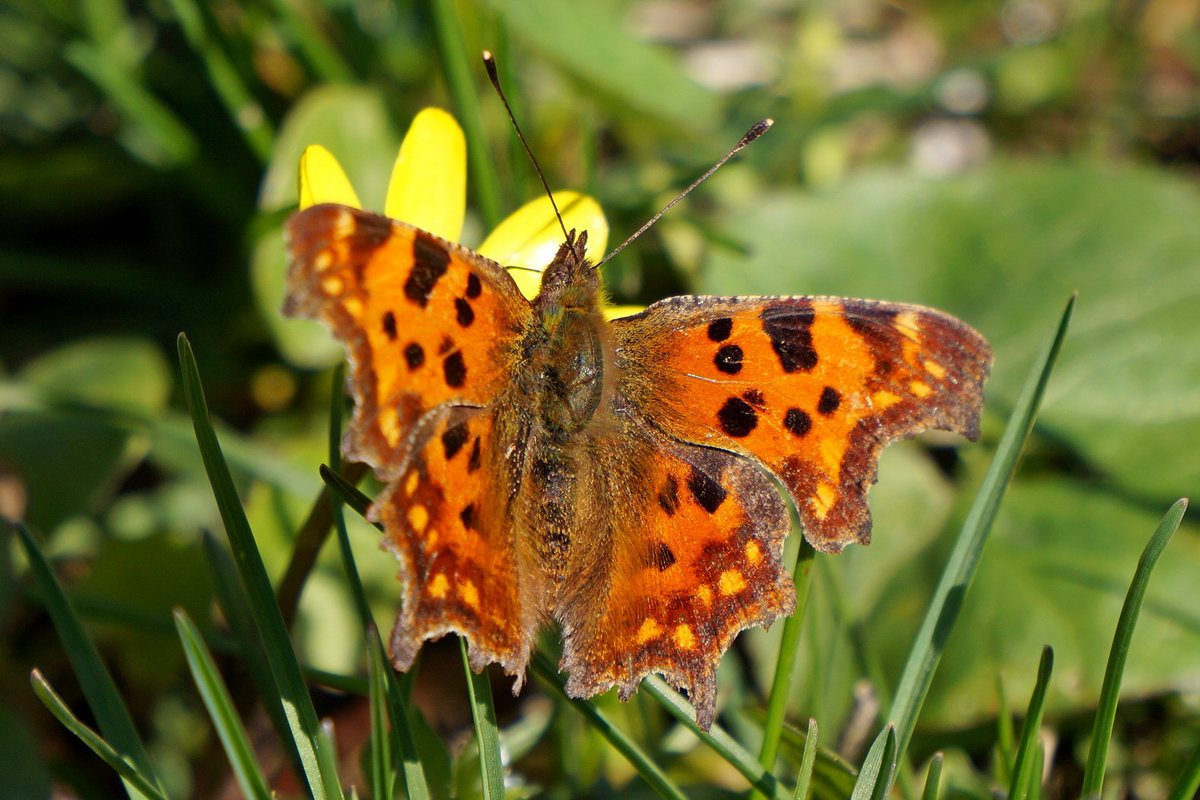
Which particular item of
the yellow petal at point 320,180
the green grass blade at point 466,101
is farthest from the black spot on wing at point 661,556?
the green grass blade at point 466,101

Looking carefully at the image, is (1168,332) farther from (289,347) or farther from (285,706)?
(285,706)

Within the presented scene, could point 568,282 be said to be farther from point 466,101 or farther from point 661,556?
point 466,101

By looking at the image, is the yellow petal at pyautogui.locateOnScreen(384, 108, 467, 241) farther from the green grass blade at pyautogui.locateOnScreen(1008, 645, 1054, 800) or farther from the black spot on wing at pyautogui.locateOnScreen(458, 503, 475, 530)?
the green grass blade at pyautogui.locateOnScreen(1008, 645, 1054, 800)

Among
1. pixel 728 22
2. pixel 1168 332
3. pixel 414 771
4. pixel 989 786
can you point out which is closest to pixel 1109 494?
pixel 1168 332

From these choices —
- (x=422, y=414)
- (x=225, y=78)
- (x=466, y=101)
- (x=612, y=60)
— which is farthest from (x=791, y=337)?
(x=225, y=78)

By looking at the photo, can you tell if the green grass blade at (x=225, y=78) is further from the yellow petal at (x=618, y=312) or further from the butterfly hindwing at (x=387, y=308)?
the butterfly hindwing at (x=387, y=308)

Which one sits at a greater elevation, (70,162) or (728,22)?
(728,22)

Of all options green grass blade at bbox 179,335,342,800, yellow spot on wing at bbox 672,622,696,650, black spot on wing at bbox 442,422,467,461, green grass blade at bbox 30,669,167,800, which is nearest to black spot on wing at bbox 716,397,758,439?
yellow spot on wing at bbox 672,622,696,650
